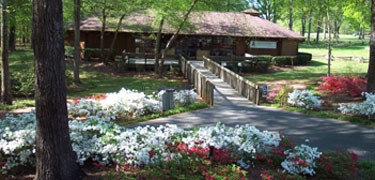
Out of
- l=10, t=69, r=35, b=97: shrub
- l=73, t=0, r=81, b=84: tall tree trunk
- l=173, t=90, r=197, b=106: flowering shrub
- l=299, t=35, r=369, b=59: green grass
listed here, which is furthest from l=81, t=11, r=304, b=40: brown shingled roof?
l=173, t=90, r=197, b=106: flowering shrub

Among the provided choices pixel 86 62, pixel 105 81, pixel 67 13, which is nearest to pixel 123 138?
pixel 105 81

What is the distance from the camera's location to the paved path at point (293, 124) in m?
8.49

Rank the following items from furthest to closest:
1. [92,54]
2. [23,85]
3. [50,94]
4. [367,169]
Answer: [92,54], [23,85], [367,169], [50,94]

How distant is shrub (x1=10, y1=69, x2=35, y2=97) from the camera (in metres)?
16.4

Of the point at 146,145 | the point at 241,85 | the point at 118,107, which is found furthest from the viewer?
the point at 241,85

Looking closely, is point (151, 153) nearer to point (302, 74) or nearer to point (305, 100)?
point (305, 100)

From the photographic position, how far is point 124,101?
36.3ft

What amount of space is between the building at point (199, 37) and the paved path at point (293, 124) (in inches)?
702

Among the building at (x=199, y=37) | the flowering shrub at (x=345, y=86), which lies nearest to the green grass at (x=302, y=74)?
the flowering shrub at (x=345, y=86)

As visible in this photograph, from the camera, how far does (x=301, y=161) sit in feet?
20.0

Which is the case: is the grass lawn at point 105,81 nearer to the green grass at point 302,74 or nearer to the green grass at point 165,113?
the green grass at point 165,113

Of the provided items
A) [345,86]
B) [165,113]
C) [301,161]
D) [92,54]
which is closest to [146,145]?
[301,161]

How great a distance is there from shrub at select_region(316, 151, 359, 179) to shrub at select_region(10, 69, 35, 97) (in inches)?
540

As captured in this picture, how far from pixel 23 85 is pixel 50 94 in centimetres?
1253
